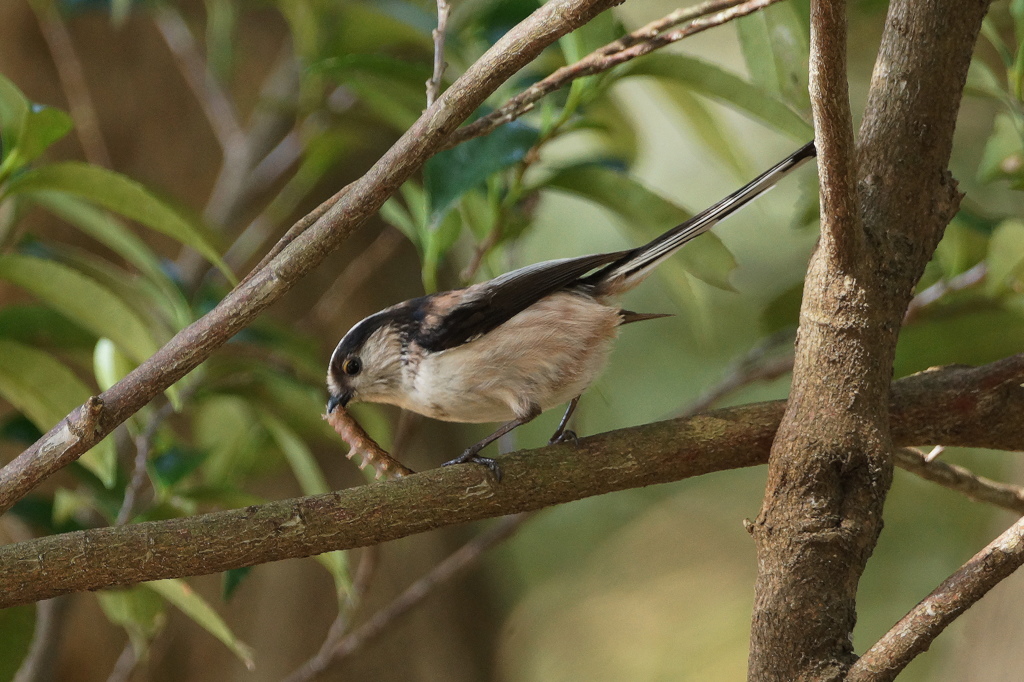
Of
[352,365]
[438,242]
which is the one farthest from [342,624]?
[438,242]

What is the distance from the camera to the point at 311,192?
9.67ft

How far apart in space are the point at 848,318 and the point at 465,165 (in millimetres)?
657

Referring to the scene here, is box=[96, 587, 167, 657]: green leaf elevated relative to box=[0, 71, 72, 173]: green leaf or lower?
lower

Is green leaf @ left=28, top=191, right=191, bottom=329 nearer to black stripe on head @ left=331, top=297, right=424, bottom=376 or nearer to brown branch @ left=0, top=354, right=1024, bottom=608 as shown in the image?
black stripe on head @ left=331, top=297, right=424, bottom=376

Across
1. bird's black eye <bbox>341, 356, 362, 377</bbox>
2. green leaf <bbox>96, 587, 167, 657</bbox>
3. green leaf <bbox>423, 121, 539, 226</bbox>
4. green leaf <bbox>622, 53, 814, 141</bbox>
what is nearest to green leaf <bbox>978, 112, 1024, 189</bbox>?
green leaf <bbox>622, 53, 814, 141</bbox>

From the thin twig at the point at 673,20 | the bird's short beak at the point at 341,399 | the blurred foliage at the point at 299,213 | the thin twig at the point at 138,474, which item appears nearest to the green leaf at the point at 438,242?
Result: the blurred foliage at the point at 299,213

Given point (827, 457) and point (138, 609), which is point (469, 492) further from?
point (138, 609)

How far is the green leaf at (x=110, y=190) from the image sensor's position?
1291 millimetres

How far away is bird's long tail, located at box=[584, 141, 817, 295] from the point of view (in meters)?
1.22

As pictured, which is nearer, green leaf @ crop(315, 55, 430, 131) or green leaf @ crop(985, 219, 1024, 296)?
green leaf @ crop(985, 219, 1024, 296)

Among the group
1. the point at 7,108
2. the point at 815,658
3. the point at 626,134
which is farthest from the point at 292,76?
the point at 815,658

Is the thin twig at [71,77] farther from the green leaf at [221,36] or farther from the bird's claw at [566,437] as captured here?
the bird's claw at [566,437]

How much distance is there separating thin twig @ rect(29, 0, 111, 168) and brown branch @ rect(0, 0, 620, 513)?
62.0 inches

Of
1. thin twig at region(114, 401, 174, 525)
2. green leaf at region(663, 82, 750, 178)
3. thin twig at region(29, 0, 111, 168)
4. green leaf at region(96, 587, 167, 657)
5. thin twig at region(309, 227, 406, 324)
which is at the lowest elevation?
green leaf at region(96, 587, 167, 657)
